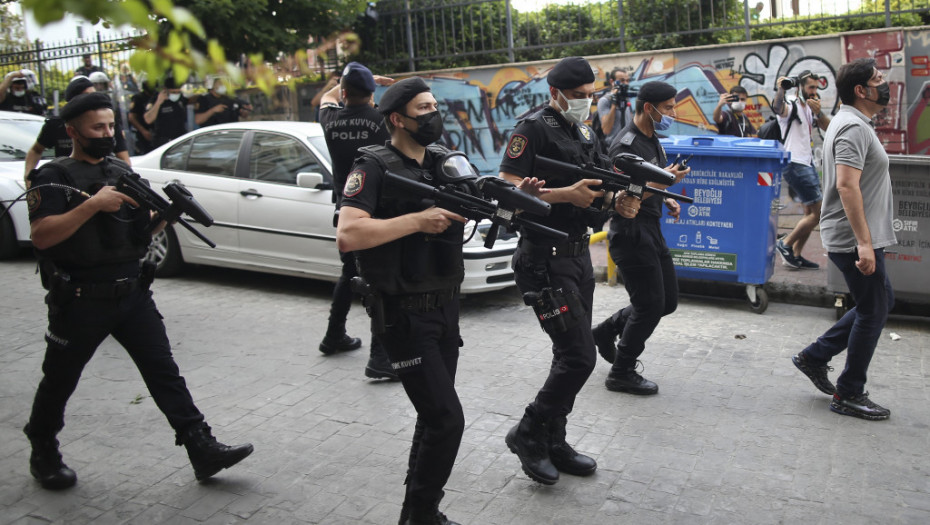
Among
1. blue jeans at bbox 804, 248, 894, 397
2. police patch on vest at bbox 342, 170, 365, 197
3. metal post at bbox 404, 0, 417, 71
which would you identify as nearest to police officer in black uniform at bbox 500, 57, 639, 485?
police patch on vest at bbox 342, 170, 365, 197

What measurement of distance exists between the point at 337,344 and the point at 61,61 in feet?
38.4

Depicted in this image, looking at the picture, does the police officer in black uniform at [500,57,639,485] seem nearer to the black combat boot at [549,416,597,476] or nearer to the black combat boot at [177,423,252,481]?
the black combat boot at [549,416,597,476]

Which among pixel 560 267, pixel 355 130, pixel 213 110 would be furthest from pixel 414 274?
pixel 213 110

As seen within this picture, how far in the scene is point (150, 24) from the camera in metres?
1.81

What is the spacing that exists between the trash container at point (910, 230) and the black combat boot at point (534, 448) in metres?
3.52

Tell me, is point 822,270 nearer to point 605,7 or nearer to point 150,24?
point 605,7

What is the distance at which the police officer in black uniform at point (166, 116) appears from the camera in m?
11.8

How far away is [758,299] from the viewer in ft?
23.9

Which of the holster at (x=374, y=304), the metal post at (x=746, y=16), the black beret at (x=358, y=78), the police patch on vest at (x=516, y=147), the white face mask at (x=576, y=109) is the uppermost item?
the metal post at (x=746, y=16)

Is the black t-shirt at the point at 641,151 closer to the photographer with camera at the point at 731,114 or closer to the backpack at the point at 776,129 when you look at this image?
the backpack at the point at 776,129

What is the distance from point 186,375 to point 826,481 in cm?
407

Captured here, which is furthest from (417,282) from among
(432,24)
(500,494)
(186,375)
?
(432,24)

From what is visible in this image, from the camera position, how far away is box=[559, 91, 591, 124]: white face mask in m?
4.25

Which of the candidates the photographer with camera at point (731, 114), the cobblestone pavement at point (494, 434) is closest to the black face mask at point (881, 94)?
the cobblestone pavement at point (494, 434)
